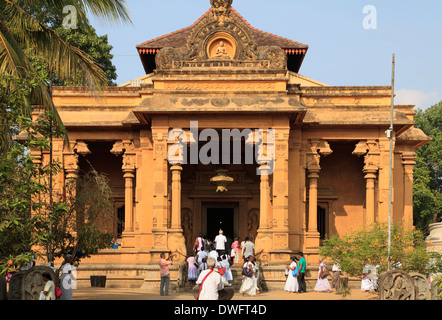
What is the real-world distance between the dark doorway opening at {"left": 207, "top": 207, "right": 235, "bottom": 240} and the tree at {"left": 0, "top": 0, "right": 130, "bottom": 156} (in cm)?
1274

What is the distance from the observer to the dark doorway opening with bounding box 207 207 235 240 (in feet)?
101

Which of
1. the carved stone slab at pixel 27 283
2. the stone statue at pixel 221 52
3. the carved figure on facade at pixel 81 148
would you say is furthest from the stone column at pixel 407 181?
the carved stone slab at pixel 27 283

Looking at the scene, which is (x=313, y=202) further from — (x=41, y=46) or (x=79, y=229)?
(x=41, y=46)

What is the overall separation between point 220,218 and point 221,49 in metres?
7.51

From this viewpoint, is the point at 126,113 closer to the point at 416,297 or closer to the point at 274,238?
the point at 274,238

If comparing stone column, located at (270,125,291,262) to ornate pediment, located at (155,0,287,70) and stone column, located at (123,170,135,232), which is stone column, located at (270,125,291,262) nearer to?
ornate pediment, located at (155,0,287,70)

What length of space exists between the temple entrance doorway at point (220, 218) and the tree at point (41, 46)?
12.3 m

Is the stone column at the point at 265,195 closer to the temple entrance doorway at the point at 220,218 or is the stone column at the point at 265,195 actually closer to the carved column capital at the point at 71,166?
the temple entrance doorway at the point at 220,218

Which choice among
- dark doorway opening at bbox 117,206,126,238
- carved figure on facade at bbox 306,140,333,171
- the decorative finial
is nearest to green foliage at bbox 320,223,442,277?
carved figure on facade at bbox 306,140,333,171

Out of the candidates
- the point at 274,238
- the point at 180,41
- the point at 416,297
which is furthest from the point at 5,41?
the point at 180,41

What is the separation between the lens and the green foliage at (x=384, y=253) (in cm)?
2005

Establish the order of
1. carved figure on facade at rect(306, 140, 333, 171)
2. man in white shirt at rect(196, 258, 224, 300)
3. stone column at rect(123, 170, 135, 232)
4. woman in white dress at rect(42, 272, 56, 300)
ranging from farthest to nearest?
stone column at rect(123, 170, 135, 232)
carved figure on facade at rect(306, 140, 333, 171)
woman in white dress at rect(42, 272, 56, 300)
man in white shirt at rect(196, 258, 224, 300)

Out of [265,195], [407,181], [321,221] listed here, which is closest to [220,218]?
[321,221]

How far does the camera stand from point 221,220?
101 ft
